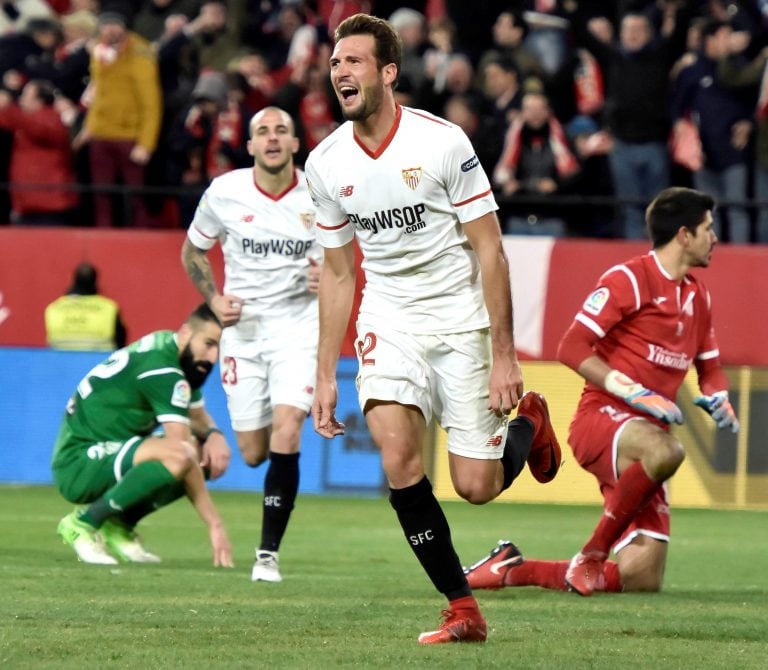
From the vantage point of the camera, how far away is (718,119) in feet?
51.4

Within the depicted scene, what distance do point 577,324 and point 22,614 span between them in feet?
10.3

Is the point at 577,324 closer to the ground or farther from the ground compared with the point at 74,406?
farther from the ground

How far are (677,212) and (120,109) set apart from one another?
919 centimetres

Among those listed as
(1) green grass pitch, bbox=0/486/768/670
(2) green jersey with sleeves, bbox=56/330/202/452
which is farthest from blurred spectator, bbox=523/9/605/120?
(2) green jersey with sleeves, bbox=56/330/202/452

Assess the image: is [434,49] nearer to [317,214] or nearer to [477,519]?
[477,519]

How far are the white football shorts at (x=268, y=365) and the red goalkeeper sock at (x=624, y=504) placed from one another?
6.53 ft

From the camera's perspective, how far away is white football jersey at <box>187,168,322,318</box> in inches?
397

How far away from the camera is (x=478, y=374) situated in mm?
6871

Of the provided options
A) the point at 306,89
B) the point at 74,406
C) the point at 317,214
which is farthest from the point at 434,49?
the point at 317,214

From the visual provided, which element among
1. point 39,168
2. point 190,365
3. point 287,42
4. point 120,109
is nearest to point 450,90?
point 287,42

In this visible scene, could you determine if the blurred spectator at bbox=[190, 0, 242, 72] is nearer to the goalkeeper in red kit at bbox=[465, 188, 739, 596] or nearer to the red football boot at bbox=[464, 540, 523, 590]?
the goalkeeper in red kit at bbox=[465, 188, 739, 596]

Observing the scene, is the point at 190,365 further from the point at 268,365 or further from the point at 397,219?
the point at 397,219

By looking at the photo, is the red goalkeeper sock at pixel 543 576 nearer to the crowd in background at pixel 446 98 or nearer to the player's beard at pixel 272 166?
the player's beard at pixel 272 166

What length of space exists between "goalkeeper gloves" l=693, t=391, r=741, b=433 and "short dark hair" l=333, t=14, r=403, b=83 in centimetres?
281
